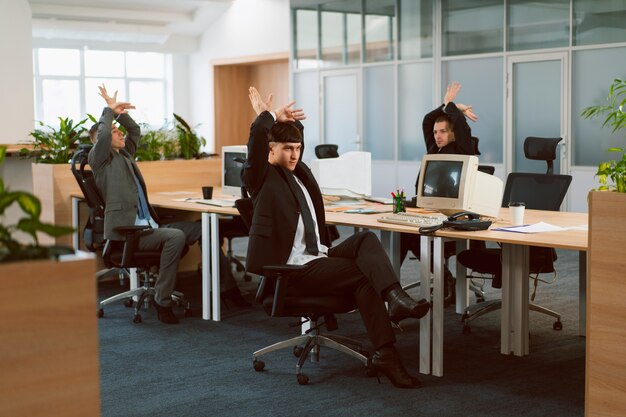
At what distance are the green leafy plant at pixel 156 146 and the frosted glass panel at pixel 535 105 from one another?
422 centimetres

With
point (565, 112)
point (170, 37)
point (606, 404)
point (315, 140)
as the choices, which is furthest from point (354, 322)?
point (170, 37)

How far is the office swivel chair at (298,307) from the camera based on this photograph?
4.14 m

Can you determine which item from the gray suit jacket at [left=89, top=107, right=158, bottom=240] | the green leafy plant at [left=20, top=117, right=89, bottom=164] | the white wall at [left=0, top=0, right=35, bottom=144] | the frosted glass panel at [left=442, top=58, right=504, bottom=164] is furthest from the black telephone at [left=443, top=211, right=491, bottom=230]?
the white wall at [left=0, top=0, right=35, bottom=144]

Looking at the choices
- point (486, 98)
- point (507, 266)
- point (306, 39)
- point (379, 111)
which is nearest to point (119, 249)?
point (507, 266)

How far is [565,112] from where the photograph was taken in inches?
368

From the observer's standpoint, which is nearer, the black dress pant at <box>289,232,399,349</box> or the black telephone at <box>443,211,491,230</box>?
the black dress pant at <box>289,232,399,349</box>

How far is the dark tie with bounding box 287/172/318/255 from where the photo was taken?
4438 mm

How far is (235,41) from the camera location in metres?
14.6

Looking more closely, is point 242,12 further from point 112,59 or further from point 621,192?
point 621,192

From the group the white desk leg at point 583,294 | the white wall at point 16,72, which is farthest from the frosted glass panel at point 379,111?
the white desk leg at point 583,294

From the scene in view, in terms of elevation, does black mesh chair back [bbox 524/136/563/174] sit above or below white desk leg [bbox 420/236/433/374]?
above

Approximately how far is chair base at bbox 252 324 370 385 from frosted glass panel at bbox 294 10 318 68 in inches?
335

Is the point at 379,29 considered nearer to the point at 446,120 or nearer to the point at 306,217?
the point at 446,120

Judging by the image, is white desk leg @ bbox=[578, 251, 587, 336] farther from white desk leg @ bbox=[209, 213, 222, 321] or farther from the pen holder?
white desk leg @ bbox=[209, 213, 222, 321]
